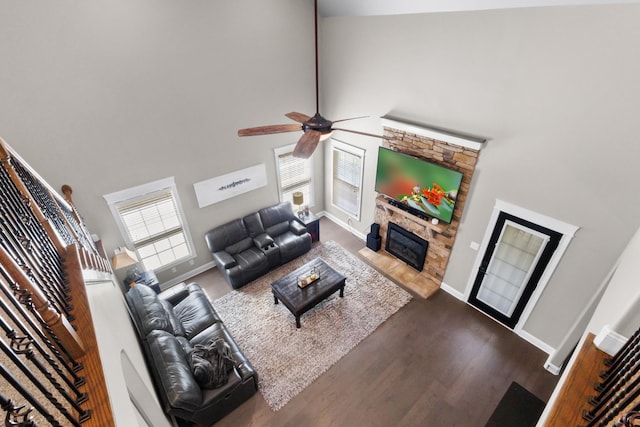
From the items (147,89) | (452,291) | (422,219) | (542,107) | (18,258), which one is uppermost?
(147,89)

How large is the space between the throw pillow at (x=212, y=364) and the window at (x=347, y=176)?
4.28 meters

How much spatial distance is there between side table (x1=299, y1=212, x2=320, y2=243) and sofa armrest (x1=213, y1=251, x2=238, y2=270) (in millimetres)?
1841

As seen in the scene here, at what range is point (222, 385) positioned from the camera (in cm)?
384

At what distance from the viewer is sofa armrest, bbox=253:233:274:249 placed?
636 centimetres

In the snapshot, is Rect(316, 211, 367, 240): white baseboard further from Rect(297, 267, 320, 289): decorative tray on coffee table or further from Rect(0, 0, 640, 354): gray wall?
Rect(0, 0, 640, 354): gray wall

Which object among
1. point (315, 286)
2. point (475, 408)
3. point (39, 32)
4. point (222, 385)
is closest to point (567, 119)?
point (475, 408)

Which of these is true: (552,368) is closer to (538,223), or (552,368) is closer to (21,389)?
(538,223)

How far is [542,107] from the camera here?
3.74 meters

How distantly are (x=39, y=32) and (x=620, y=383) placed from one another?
6.17m

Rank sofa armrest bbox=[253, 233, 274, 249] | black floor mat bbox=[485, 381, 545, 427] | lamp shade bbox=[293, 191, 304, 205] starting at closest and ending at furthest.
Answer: black floor mat bbox=[485, 381, 545, 427] → sofa armrest bbox=[253, 233, 274, 249] → lamp shade bbox=[293, 191, 304, 205]

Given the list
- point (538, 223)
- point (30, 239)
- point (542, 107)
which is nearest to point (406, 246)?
point (538, 223)

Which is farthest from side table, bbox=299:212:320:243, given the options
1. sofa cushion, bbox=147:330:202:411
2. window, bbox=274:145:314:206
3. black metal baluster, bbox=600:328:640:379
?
black metal baluster, bbox=600:328:640:379

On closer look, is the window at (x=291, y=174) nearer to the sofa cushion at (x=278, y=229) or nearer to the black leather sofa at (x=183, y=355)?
the sofa cushion at (x=278, y=229)

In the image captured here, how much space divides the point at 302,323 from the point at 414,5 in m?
5.32
